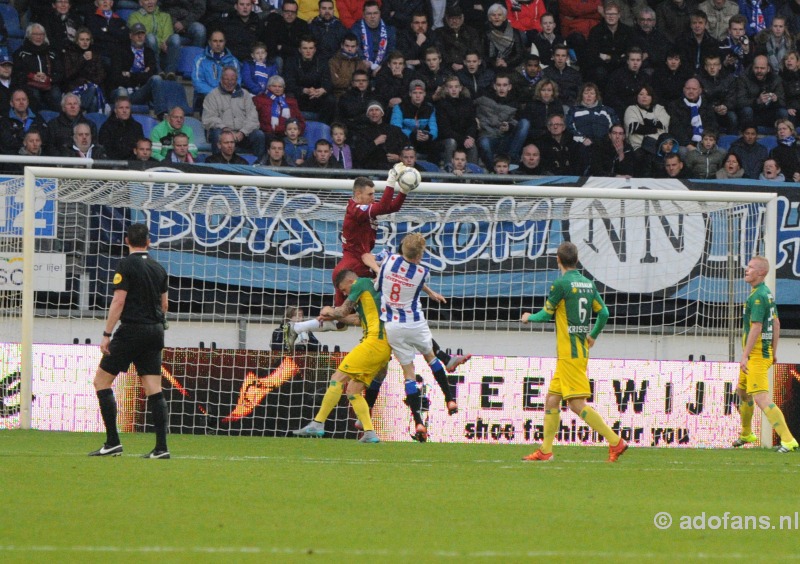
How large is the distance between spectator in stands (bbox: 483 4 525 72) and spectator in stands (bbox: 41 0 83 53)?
6.68m

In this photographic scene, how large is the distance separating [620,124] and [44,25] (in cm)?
904

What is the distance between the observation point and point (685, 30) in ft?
70.2

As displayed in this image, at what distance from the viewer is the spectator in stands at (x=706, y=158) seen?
17.9 meters

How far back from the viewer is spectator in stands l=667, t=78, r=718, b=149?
19.2m

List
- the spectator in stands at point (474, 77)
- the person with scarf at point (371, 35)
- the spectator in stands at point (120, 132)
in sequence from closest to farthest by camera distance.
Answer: the spectator in stands at point (120, 132) → the spectator in stands at point (474, 77) → the person with scarf at point (371, 35)

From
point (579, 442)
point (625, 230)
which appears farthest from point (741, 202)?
point (579, 442)

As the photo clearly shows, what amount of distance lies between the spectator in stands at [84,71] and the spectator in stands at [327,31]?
Result: 3572mm

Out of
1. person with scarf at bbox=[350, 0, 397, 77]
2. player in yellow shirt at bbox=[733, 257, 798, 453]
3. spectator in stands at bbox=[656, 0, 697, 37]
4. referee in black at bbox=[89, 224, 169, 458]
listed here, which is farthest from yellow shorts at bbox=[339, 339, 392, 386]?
spectator in stands at bbox=[656, 0, 697, 37]

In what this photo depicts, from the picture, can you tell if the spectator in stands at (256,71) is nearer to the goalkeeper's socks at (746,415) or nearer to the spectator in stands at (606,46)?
the spectator in stands at (606,46)

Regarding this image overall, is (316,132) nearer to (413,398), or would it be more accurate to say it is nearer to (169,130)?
(169,130)

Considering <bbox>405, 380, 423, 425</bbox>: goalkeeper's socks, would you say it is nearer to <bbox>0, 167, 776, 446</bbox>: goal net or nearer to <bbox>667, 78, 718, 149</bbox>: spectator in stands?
<bbox>0, 167, 776, 446</bbox>: goal net

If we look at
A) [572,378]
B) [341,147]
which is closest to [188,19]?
[341,147]

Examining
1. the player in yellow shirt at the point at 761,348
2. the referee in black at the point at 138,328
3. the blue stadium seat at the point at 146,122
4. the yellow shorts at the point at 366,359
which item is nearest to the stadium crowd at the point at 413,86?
the blue stadium seat at the point at 146,122

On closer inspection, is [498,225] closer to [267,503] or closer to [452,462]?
[452,462]
